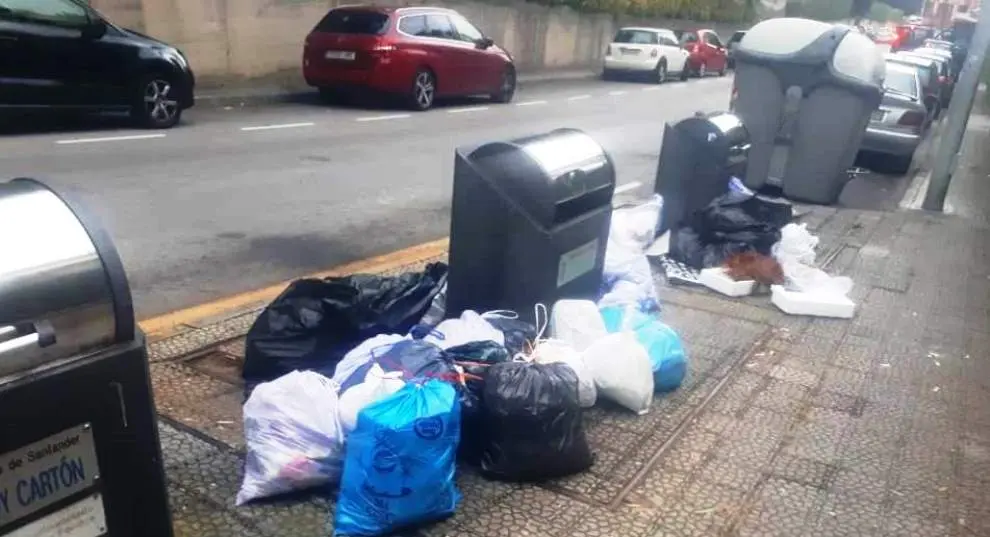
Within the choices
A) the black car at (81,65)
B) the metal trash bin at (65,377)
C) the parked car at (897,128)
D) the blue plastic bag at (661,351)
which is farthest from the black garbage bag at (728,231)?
the black car at (81,65)

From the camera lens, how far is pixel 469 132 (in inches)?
487

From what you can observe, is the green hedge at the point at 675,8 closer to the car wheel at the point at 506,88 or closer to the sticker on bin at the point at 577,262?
the car wheel at the point at 506,88

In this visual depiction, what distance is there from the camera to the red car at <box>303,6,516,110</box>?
13891 mm

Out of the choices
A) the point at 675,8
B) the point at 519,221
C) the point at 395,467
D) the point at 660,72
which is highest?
the point at 675,8

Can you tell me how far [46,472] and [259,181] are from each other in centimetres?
641

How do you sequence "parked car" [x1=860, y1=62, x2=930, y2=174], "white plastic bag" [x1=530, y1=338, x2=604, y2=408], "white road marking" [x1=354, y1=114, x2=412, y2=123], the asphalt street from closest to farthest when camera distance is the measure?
"white plastic bag" [x1=530, y1=338, x2=604, y2=408] → the asphalt street → "parked car" [x1=860, y1=62, x2=930, y2=174] → "white road marking" [x1=354, y1=114, x2=412, y2=123]

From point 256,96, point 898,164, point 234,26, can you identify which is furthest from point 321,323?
point 234,26

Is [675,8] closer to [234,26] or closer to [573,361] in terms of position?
[234,26]

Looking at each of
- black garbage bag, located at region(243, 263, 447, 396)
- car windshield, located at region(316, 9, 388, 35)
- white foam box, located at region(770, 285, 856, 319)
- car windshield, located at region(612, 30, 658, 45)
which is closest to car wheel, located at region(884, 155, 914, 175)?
white foam box, located at region(770, 285, 856, 319)

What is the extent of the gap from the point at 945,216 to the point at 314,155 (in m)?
6.69

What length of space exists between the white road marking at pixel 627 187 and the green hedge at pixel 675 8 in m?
16.7

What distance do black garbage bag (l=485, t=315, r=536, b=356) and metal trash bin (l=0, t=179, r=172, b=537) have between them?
1.76 meters

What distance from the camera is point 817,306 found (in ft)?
17.0

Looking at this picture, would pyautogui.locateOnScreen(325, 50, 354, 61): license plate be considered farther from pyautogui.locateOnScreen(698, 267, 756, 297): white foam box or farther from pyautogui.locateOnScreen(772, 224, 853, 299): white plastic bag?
pyautogui.locateOnScreen(698, 267, 756, 297): white foam box
